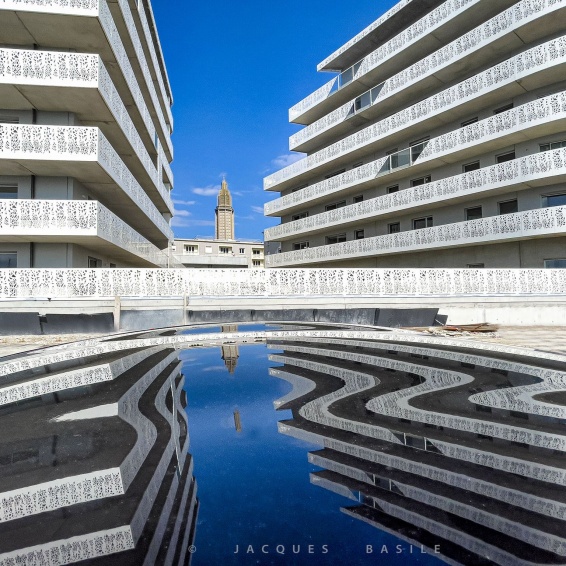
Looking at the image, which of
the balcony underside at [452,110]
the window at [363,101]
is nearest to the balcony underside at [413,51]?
the window at [363,101]

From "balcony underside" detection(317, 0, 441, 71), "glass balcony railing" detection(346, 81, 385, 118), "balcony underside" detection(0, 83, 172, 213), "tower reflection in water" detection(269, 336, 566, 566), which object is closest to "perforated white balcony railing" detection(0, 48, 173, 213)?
"balcony underside" detection(0, 83, 172, 213)

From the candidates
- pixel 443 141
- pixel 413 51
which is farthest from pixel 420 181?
pixel 413 51

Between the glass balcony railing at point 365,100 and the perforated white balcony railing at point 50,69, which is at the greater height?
the glass balcony railing at point 365,100

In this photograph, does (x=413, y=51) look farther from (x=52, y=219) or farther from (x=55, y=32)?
(x=52, y=219)

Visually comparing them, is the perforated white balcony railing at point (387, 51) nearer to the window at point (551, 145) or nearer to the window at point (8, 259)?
the window at point (551, 145)

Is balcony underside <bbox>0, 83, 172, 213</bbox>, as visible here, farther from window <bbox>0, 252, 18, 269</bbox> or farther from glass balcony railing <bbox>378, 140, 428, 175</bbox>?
glass balcony railing <bbox>378, 140, 428, 175</bbox>

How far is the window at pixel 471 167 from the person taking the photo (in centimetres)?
2561

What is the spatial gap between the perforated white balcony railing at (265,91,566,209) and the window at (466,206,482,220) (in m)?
3.60

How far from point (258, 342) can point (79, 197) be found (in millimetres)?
17384

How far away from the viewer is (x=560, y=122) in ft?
Result: 67.7

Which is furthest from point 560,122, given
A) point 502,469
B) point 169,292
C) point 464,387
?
point 502,469

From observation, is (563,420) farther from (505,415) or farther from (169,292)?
(169,292)

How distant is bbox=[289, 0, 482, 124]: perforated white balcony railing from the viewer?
2500 cm

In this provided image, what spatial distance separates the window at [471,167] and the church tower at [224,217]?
314ft
